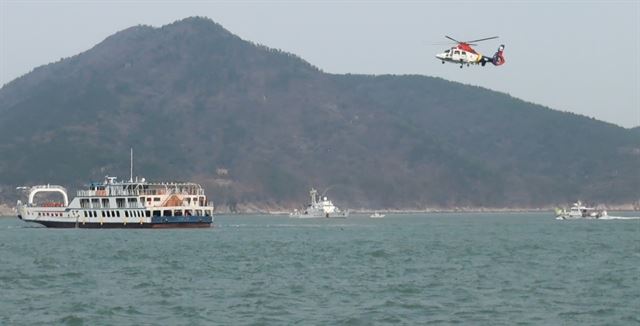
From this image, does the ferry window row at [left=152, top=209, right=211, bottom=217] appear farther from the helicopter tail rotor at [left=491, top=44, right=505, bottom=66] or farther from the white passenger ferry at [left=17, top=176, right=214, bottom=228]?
the helicopter tail rotor at [left=491, top=44, right=505, bottom=66]

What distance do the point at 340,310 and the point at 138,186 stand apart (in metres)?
90.5

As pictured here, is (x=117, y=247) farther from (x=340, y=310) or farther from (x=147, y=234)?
(x=340, y=310)

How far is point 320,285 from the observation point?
59469 mm

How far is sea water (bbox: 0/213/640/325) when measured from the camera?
47188 mm

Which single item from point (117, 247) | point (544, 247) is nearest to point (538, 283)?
point (544, 247)

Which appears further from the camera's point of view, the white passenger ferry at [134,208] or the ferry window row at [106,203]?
the ferry window row at [106,203]

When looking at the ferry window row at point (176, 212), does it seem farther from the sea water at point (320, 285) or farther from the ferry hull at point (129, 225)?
the sea water at point (320, 285)

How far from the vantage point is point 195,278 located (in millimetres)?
63938

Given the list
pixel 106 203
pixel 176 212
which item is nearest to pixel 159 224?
pixel 176 212

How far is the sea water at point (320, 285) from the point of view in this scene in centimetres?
4719

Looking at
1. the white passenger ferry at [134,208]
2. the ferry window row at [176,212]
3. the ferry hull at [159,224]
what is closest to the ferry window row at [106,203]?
the white passenger ferry at [134,208]

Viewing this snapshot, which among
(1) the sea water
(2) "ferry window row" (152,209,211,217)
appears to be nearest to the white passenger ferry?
(2) "ferry window row" (152,209,211,217)

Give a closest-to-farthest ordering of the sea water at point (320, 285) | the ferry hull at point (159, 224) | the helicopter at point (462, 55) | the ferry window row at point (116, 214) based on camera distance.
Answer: the sea water at point (320, 285) < the helicopter at point (462, 55) < the ferry hull at point (159, 224) < the ferry window row at point (116, 214)

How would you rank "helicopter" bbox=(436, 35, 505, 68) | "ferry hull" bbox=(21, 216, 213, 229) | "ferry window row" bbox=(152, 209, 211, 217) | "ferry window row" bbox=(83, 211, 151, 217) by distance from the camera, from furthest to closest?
"ferry window row" bbox=(152, 209, 211, 217), "ferry window row" bbox=(83, 211, 151, 217), "ferry hull" bbox=(21, 216, 213, 229), "helicopter" bbox=(436, 35, 505, 68)
